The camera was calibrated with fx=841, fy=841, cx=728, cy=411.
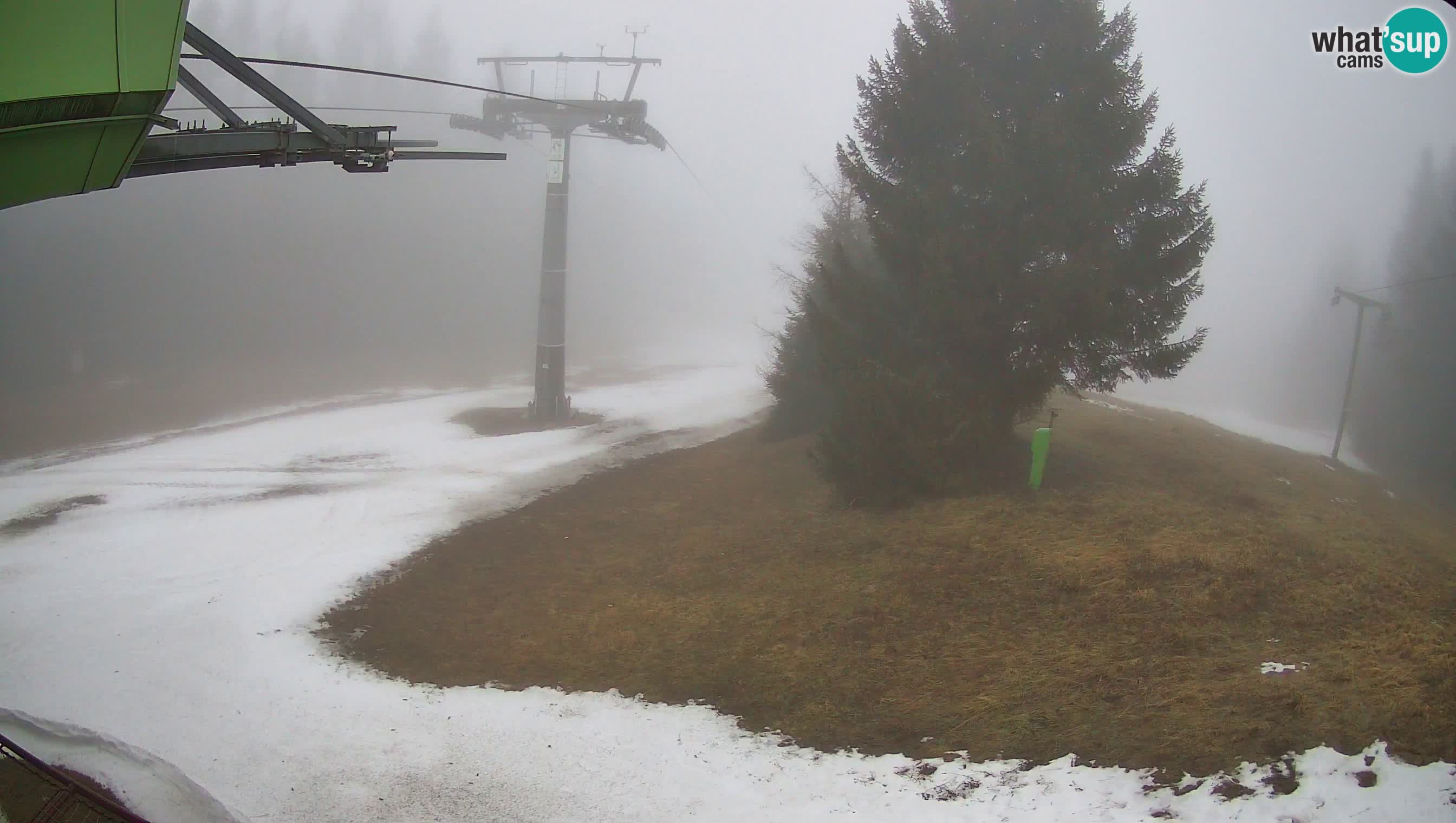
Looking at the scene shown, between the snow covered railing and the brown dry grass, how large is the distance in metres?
3.48

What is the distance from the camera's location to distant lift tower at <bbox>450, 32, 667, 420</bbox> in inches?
1038

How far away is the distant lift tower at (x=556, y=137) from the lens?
86.5 ft

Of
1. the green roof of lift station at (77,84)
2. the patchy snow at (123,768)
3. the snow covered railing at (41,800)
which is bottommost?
the patchy snow at (123,768)

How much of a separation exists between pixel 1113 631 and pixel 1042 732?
2.07m

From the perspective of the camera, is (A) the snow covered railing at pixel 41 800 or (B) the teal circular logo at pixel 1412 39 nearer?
(A) the snow covered railing at pixel 41 800

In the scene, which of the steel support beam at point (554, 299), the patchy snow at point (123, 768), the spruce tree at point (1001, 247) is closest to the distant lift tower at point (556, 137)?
the steel support beam at point (554, 299)

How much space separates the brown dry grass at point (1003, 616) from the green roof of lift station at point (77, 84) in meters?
6.45

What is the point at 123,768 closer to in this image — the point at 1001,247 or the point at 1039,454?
the point at 1039,454

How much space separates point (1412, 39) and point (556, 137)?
2151 cm

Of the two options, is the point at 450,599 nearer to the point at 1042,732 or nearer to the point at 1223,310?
the point at 1042,732

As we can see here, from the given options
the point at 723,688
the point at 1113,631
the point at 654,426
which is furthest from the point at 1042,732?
the point at 654,426

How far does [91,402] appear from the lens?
1065 inches

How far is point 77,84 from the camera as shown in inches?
187

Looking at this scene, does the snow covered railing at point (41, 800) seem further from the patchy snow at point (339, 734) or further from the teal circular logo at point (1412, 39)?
the teal circular logo at point (1412, 39)
